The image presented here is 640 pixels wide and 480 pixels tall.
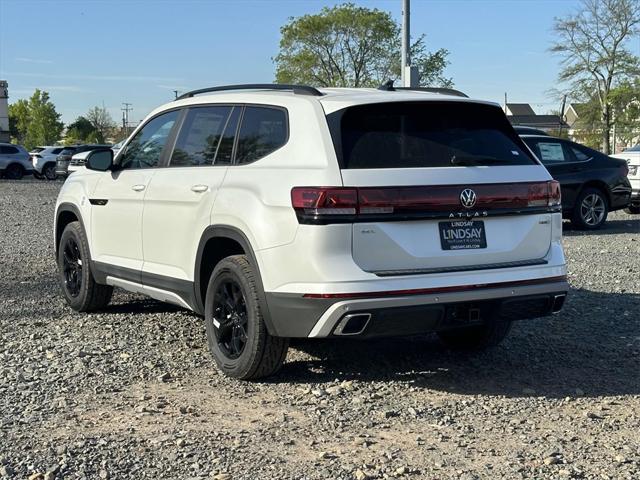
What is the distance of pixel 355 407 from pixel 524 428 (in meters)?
0.95

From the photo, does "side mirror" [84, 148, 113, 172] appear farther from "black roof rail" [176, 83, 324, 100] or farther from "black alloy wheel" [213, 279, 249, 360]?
"black alloy wheel" [213, 279, 249, 360]

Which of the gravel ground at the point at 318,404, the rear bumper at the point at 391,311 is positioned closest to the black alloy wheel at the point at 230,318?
the gravel ground at the point at 318,404

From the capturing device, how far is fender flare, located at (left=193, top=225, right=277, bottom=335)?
485cm

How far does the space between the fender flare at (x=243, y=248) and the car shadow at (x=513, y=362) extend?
673 millimetres

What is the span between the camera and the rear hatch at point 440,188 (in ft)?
15.2

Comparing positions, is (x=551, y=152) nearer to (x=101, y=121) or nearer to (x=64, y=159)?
(x=64, y=159)

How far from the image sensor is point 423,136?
16.4 feet

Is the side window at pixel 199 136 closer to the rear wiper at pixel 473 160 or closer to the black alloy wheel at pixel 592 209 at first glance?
the rear wiper at pixel 473 160

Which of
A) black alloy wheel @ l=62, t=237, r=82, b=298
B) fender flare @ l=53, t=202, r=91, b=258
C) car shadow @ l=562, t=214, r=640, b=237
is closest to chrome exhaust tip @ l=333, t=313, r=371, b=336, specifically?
fender flare @ l=53, t=202, r=91, b=258

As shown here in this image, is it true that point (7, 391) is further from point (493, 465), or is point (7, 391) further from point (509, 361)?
point (509, 361)

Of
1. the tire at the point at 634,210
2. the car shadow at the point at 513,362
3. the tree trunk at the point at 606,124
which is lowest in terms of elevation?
the car shadow at the point at 513,362

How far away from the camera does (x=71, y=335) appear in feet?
21.4

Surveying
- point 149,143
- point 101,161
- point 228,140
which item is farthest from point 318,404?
point 101,161

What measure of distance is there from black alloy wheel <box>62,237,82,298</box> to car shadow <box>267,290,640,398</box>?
7.59 feet
